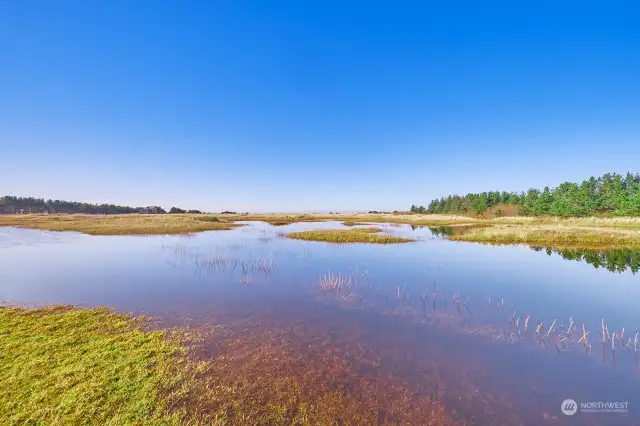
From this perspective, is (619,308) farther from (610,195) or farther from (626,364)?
(610,195)

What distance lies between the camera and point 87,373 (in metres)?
7.81

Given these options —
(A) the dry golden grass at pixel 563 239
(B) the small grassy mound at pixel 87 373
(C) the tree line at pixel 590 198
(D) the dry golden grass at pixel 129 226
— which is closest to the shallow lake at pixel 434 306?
(B) the small grassy mound at pixel 87 373

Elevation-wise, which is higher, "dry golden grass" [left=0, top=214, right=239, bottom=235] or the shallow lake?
"dry golden grass" [left=0, top=214, right=239, bottom=235]

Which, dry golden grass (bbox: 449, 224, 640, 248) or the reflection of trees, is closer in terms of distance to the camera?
the reflection of trees

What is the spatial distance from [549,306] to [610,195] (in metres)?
132

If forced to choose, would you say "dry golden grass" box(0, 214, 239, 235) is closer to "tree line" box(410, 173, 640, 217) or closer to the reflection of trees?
the reflection of trees

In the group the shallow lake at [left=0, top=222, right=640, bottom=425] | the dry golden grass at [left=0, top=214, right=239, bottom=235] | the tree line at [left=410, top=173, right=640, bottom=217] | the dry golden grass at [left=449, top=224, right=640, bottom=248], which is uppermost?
the tree line at [left=410, top=173, right=640, bottom=217]

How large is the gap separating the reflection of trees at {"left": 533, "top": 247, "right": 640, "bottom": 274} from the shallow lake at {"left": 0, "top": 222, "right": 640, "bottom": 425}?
6.9 inches

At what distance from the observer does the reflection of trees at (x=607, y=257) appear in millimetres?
24641

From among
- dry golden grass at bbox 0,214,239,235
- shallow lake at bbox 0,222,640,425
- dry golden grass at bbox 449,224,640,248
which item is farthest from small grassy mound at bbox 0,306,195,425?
dry golden grass at bbox 0,214,239,235

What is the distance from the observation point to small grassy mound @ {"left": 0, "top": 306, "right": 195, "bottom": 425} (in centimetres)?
630

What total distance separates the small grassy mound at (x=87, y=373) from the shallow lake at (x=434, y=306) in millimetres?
2788

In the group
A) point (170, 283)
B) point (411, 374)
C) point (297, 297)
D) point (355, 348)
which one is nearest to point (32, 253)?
point (170, 283)

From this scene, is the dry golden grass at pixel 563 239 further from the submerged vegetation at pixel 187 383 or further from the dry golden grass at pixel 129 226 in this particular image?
the dry golden grass at pixel 129 226
